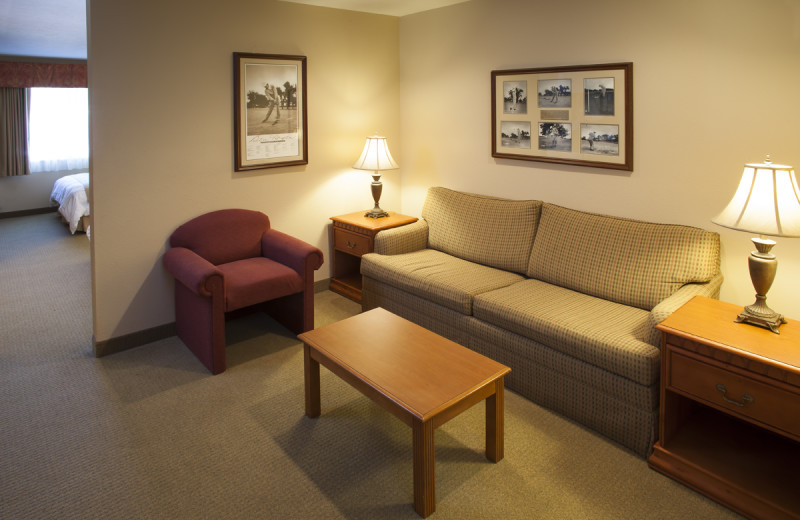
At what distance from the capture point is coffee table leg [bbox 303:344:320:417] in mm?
2555

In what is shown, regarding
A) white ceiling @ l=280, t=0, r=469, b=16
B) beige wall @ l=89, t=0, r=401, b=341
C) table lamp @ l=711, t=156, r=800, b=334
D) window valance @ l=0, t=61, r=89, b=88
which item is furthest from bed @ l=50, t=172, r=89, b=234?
table lamp @ l=711, t=156, r=800, b=334

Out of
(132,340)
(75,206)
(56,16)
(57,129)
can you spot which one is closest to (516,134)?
(132,340)

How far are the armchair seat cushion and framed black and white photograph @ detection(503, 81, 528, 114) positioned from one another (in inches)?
68.2

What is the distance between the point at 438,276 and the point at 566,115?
1.22 metres

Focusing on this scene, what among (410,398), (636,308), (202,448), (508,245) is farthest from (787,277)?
(202,448)

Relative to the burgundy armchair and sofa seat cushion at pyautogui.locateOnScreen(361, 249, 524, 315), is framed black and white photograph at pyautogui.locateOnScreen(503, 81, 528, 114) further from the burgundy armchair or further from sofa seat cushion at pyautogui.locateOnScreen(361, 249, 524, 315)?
the burgundy armchair

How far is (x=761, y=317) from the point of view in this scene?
209 cm

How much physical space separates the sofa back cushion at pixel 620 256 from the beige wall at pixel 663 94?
0.60ft

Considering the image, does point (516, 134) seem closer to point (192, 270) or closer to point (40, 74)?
point (192, 270)

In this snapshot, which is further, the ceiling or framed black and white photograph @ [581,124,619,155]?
the ceiling

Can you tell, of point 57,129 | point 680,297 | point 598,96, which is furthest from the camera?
point 57,129

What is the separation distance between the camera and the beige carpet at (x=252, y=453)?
2.05 m

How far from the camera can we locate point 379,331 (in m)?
2.63

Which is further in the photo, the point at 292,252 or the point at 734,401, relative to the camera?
the point at 292,252
